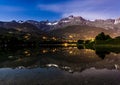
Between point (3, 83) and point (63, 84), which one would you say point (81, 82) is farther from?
point (3, 83)

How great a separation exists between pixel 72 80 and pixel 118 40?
524 feet

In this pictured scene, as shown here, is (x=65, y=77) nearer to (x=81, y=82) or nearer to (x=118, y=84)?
(x=81, y=82)

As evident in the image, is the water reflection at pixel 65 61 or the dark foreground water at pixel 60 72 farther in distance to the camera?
the water reflection at pixel 65 61

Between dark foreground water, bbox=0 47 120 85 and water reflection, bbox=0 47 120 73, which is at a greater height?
dark foreground water, bbox=0 47 120 85

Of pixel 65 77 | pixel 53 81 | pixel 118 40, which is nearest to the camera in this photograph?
pixel 53 81

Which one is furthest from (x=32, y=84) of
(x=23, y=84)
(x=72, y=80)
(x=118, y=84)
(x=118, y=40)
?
(x=118, y=40)

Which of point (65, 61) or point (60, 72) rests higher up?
point (60, 72)

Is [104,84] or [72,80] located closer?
[104,84]

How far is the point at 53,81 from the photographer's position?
4178 centimetres

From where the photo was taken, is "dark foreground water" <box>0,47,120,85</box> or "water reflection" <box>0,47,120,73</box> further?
"water reflection" <box>0,47,120,73</box>

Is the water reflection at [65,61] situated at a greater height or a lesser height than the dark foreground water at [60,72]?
lesser

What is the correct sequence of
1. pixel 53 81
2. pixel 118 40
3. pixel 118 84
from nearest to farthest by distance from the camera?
pixel 118 84 < pixel 53 81 < pixel 118 40

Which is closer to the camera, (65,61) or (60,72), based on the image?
(60,72)

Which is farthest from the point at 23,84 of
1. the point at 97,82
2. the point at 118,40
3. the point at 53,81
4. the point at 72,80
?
the point at 118,40
